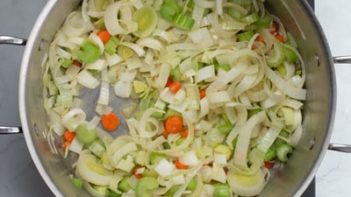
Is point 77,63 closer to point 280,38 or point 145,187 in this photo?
point 145,187

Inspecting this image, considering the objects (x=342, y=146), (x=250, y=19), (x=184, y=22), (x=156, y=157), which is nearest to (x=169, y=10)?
(x=184, y=22)

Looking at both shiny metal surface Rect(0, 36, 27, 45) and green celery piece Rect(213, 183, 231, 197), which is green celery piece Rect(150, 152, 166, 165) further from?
shiny metal surface Rect(0, 36, 27, 45)

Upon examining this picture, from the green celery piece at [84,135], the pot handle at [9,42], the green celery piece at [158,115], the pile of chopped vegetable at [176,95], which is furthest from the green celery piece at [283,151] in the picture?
the pot handle at [9,42]

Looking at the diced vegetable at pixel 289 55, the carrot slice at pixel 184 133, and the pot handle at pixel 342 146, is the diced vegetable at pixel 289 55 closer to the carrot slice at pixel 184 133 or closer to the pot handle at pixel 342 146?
the pot handle at pixel 342 146

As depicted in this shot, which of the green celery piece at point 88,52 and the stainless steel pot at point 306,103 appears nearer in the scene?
the stainless steel pot at point 306,103

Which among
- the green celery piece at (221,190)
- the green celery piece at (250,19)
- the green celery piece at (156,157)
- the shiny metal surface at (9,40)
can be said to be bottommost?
the green celery piece at (221,190)

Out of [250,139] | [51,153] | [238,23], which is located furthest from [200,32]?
[51,153]

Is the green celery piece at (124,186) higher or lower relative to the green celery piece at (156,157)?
lower

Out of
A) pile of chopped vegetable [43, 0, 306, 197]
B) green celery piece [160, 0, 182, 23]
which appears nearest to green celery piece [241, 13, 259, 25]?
pile of chopped vegetable [43, 0, 306, 197]
